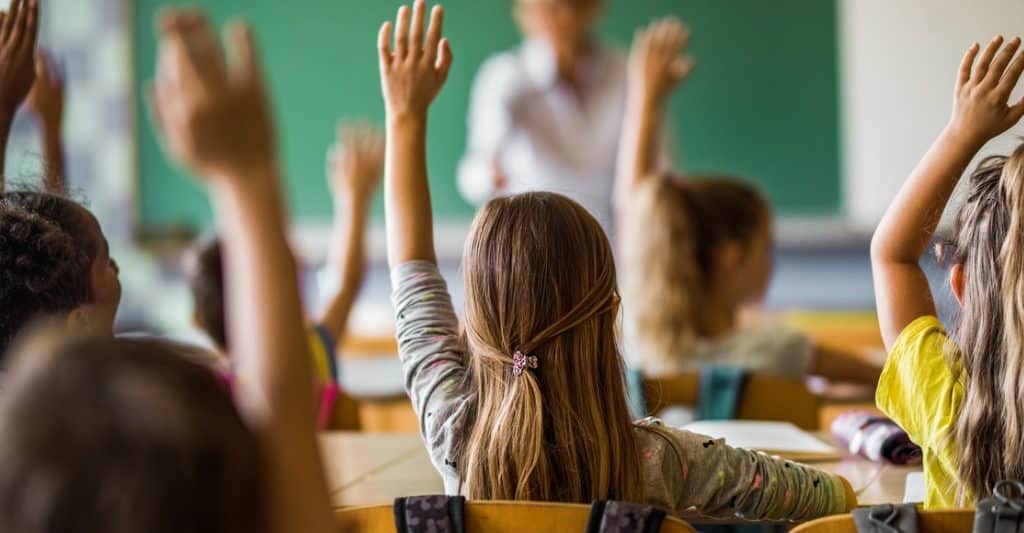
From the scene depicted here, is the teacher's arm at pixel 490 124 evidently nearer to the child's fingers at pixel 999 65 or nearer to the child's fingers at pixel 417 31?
the child's fingers at pixel 417 31

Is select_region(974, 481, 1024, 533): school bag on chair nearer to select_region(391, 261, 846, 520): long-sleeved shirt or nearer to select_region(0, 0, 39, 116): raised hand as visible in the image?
select_region(391, 261, 846, 520): long-sleeved shirt

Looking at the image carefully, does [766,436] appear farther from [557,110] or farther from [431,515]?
[557,110]

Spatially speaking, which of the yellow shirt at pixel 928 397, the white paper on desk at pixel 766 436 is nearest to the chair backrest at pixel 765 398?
the white paper on desk at pixel 766 436

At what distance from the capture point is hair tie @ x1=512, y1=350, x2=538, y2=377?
1308mm

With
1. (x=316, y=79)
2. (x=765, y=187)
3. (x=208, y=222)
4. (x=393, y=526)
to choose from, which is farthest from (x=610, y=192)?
(x=393, y=526)

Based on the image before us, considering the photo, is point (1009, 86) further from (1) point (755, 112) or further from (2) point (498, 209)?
(1) point (755, 112)

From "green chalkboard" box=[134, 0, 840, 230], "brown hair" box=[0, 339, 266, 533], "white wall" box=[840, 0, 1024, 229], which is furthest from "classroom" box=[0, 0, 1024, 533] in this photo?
"green chalkboard" box=[134, 0, 840, 230]

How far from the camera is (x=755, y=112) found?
194 inches

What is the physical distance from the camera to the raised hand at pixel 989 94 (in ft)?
4.51

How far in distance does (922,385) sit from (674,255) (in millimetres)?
1263

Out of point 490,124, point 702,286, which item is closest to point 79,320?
point 702,286

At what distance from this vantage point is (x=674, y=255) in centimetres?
259

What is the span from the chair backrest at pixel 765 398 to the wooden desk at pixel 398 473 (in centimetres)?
38

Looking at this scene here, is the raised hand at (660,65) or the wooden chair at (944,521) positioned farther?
the raised hand at (660,65)
